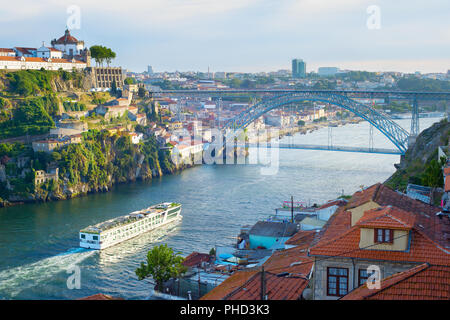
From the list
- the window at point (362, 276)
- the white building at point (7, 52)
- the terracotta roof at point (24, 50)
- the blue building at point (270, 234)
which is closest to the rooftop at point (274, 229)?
the blue building at point (270, 234)

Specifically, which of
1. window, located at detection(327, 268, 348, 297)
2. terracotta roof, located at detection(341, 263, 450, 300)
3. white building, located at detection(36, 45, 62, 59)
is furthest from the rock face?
white building, located at detection(36, 45, 62, 59)

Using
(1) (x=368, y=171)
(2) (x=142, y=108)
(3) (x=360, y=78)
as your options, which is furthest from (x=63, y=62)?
(3) (x=360, y=78)

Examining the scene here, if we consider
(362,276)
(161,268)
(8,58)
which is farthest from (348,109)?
(362,276)

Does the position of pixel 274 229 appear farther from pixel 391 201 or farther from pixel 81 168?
pixel 81 168

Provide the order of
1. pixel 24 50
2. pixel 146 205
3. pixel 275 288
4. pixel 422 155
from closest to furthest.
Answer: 1. pixel 275 288
2. pixel 422 155
3. pixel 146 205
4. pixel 24 50

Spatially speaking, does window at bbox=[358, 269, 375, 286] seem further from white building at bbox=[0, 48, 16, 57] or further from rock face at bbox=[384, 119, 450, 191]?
white building at bbox=[0, 48, 16, 57]
